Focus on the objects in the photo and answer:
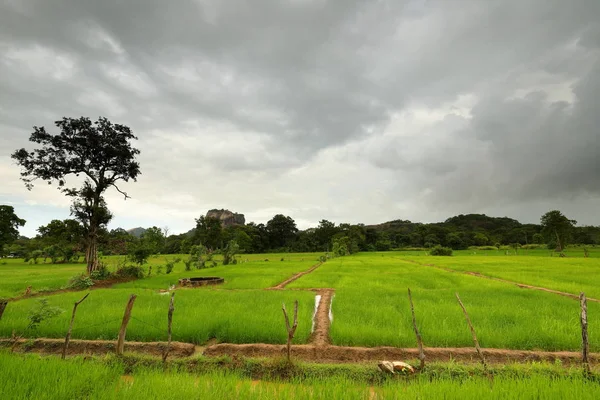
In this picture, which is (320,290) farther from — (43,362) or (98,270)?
(98,270)

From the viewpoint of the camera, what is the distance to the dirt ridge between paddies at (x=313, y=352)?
6258mm

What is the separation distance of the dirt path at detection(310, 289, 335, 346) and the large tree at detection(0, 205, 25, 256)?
46.3 meters

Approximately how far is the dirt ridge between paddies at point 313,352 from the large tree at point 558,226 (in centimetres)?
6806

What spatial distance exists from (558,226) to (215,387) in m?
75.4

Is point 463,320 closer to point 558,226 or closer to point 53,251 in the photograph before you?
point 53,251

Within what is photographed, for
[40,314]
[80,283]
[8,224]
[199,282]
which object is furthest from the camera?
[8,224]

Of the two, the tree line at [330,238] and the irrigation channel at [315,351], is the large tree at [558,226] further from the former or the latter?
the irrigation channel at [315,351]

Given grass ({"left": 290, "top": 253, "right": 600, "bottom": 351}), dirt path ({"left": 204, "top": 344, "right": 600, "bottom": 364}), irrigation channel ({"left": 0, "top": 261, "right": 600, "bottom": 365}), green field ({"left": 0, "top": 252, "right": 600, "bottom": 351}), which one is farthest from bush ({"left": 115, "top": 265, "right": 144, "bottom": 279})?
dirt path ({"left": 204, "top": 344, "right": 600, "bottom": 364})

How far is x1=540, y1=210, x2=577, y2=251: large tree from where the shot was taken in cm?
5803

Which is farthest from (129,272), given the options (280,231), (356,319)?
(280,231)

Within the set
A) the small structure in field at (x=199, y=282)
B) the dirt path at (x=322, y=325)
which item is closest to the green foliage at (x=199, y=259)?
the small structure in field at (x=199, y=282)

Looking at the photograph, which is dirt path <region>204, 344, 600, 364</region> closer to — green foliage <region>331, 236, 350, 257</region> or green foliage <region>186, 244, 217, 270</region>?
green foliage <region>186, 244, 217, 270</region>

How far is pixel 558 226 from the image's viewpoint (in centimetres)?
5831

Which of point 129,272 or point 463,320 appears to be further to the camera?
point 129,272
